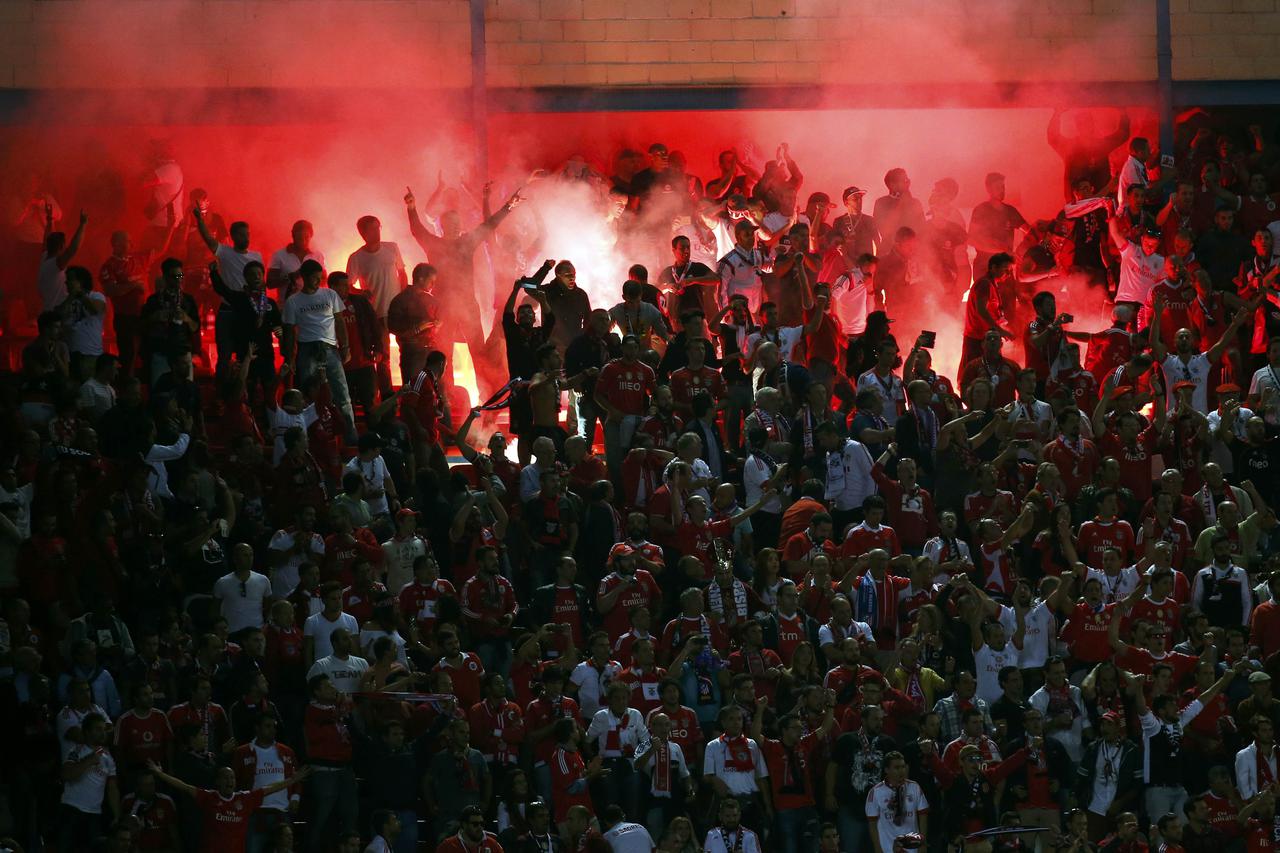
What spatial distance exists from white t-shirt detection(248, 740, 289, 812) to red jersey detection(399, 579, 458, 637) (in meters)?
1.60

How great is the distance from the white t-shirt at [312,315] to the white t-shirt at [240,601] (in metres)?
3.11

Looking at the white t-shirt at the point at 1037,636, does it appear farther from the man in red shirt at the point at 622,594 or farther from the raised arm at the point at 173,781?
the raised arm at the point at 173,781

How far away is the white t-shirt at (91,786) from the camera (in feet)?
45.3

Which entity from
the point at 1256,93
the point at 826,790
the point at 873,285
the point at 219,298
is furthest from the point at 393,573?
the point at 1256,93

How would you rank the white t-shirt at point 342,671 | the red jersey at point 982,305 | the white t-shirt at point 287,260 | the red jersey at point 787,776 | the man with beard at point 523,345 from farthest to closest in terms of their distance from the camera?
the red jersey at point 982,305 < the white t-shirt at point 287,260 < the man with beard at point 523,345 < the red jersey at point 787,776 < the white t-shirt at point 342,671

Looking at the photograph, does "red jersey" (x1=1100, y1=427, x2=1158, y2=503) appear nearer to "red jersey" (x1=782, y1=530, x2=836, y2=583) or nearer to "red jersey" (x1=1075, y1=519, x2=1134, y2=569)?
"red jersey" (x1=1075, y1=519, x2=1134, y2=569)

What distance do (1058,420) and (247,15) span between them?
8951 millimetres

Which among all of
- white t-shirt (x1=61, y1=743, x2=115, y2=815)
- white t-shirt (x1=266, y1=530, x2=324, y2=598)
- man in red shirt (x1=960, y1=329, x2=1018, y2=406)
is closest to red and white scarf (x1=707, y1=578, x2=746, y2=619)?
white t-shirt (x1=266, y1=530, x2=324, y2=598)

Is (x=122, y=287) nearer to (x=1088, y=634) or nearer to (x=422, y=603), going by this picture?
(x=422, y=603)

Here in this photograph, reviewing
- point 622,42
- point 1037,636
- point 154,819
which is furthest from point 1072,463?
point 154,819

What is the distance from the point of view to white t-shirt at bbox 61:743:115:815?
13797 millimetres

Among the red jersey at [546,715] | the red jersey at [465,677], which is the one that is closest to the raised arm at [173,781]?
the red jersey at [465,677]

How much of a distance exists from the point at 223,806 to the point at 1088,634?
6414mm

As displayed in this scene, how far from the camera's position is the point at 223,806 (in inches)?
544
